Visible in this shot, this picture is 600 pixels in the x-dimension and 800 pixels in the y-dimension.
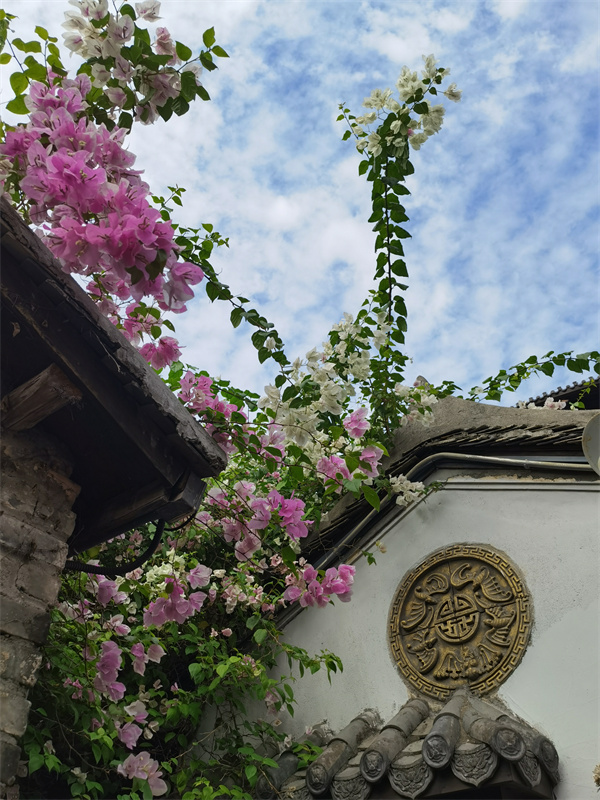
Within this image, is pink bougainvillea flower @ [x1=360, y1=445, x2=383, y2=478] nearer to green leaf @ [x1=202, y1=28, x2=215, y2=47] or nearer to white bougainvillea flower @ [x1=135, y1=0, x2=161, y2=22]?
green leaf @ [x1=202, y1=28, x2=215, y2=47]

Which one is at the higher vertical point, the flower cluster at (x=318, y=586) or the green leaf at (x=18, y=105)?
the green leaf at (x=18, y=105)

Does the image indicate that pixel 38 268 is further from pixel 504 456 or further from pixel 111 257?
pixel 504 456

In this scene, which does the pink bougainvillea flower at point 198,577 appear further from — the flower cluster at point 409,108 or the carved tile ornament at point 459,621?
the flower cluster at point 409,108

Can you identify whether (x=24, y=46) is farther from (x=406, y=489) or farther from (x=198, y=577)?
(x=406, y=489)

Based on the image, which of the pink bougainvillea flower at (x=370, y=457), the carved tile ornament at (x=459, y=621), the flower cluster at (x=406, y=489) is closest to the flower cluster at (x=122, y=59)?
the pink bougainvillea flower at (x=370, y=457)

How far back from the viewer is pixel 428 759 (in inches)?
140

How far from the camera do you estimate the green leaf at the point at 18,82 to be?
2775mm

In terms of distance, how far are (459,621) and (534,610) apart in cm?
47

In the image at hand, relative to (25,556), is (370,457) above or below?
above

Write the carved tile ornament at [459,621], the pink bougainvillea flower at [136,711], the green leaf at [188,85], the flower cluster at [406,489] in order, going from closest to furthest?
the green leaf at [188,85] < the pink bougainvillea flower at [136,711] < the carved tile ornament at [459,621] < the flower cluster at [406,489]

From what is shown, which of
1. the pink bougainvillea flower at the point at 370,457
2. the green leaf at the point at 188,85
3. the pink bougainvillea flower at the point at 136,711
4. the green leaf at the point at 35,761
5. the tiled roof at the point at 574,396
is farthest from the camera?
the tiled roof at the point at 574,396

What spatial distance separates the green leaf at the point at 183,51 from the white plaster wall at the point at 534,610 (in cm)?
306

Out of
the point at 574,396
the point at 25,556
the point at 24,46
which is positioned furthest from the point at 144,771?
the point at 574,396

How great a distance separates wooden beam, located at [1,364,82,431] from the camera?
2658 mm
